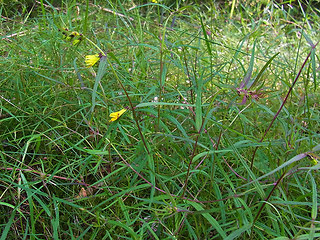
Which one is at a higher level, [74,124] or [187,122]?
[187,122]

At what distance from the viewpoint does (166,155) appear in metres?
1.18

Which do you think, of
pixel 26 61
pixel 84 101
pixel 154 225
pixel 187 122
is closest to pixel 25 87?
pixel 26 61

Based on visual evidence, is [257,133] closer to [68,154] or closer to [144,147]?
[144,147]

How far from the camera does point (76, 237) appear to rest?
1084mm

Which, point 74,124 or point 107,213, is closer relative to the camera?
point 107,213

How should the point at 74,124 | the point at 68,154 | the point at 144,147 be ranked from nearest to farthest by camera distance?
1. the point at 144,147
2. the point at 68,154
3. the point at 74,124

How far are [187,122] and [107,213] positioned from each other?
0.42 m

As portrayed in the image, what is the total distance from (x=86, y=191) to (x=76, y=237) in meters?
0.15

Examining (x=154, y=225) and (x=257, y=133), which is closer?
(x=154, y=225)

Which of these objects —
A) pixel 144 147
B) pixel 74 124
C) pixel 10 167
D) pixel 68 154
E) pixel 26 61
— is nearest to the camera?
pixel 144 147

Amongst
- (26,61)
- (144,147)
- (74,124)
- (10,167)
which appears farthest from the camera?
(26,61)

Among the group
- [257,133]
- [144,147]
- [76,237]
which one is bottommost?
[76,237]

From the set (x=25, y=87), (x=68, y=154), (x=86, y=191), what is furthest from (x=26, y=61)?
(x=86, y=191)

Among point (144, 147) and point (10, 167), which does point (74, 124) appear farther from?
point (144, 147)
